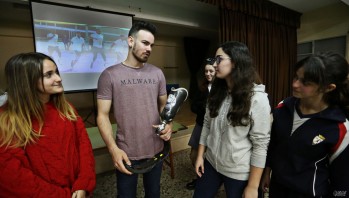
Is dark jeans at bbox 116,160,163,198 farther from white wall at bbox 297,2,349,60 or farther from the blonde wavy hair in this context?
white wall at bbox 297,2,349,60

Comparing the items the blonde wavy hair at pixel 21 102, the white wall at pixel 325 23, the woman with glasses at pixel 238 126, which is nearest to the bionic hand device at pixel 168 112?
the woman with glasses at pixel 238 126

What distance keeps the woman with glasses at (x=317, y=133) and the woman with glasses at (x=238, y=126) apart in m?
0.11

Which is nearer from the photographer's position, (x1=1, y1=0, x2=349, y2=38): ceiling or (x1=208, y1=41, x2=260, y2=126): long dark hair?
(x1=208, y1=41, x2=260, y2=126): long dark hair

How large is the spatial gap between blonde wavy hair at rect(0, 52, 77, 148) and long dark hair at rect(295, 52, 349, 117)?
1.16 m

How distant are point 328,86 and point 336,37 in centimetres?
421

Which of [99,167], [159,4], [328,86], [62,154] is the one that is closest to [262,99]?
[328,86]

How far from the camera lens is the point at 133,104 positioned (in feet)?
3.65

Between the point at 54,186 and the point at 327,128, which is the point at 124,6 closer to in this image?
the point at 54,186

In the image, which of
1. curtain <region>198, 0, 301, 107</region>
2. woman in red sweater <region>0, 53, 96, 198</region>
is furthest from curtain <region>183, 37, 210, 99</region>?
woman in red sweater <region>0, 53, 96, 198</region>

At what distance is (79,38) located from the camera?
8.09ft

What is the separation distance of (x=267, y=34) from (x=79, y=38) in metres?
3.49

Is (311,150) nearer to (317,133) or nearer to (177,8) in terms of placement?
(317,133)

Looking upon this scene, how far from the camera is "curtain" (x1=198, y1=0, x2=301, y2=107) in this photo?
3.28m

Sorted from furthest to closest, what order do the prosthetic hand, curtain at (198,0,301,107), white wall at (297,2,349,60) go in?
1. white wall at (297,2,349,60)
2. curtain at (198,0,301,107)
3. the prosthetic hand
